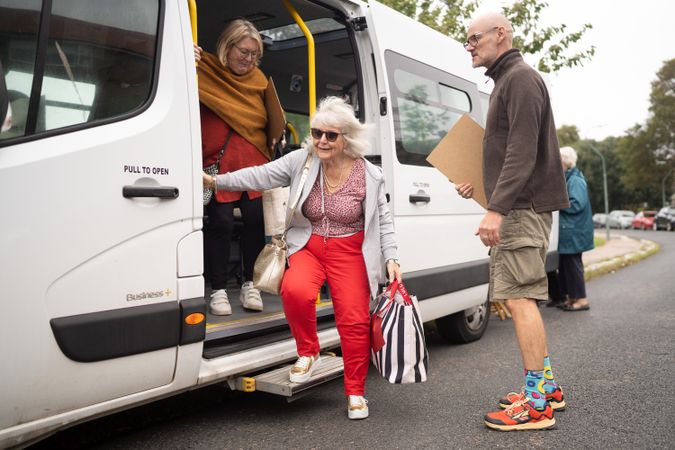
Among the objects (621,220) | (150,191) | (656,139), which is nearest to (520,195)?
(150,191)

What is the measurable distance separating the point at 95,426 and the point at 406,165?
2477 millimetres

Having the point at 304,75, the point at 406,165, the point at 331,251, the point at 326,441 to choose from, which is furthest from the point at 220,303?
the point at 304,75

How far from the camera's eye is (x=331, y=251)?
3543 millimetres

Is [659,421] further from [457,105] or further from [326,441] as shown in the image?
[457,105]

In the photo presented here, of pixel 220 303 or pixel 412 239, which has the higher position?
pixel 412 239

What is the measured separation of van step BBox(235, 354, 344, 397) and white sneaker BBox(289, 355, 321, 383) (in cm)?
3

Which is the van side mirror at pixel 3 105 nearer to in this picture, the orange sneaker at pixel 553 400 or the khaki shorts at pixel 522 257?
the khaki shorts at pixel 522 257

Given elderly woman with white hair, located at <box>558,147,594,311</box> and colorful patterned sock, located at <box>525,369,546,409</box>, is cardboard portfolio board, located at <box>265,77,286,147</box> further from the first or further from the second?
elderly woman with white hair, located at <box>558,147,594,311</box>

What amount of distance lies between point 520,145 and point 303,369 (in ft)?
5.21

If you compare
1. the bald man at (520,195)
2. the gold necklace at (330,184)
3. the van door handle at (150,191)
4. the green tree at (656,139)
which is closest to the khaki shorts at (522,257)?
the bald man at (520,195)

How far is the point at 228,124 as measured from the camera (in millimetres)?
4023

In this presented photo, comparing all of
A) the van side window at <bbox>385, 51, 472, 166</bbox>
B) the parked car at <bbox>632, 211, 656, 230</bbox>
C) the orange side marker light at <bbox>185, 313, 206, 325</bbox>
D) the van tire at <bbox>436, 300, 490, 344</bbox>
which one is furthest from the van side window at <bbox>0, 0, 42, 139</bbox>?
the parked car at <bbox>632, 211, 656, 230</bbox>

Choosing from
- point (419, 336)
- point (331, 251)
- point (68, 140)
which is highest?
point (68, 140)

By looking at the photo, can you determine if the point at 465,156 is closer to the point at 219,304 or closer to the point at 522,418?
the point at 522,418
